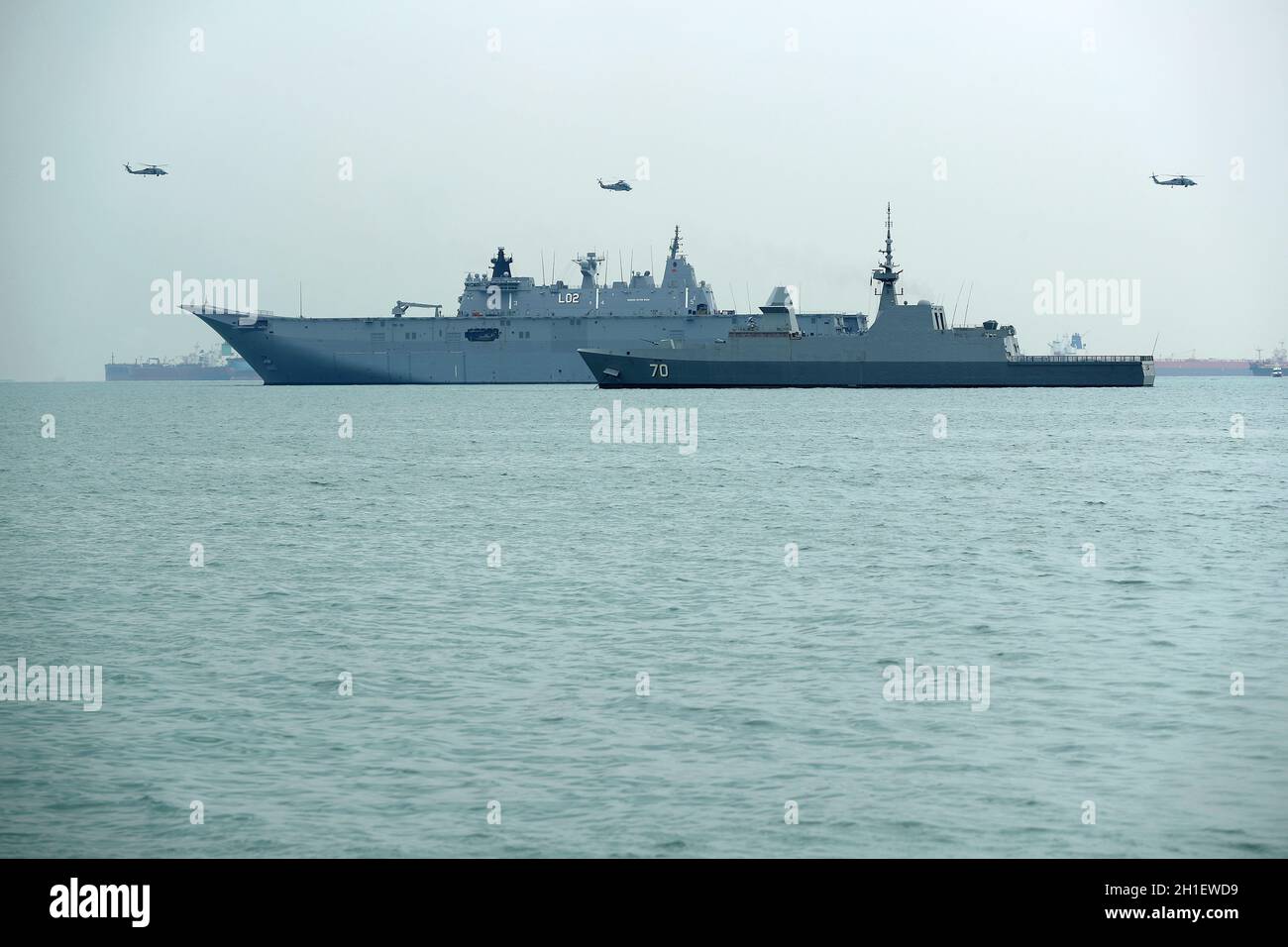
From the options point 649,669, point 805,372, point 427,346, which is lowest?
point 649,669

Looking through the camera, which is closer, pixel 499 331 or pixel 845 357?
pixel 845 357

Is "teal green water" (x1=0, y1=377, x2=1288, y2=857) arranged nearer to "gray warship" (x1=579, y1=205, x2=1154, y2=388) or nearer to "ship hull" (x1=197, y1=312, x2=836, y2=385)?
"gray warship" (x1=579, y1=205, x2=1154, y2=388)

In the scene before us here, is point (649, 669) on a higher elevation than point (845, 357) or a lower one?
lower

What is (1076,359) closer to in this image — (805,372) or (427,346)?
(805,372)

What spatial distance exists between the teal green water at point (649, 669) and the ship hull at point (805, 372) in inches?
2356

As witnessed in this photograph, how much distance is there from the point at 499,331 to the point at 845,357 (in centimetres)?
2847

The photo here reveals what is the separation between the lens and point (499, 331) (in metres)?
107

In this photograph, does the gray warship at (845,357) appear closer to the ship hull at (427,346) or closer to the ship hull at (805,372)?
the ship hull at (805,372)

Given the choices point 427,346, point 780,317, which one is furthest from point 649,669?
point 427,346

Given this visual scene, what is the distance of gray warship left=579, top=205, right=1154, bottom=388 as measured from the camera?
300 ft

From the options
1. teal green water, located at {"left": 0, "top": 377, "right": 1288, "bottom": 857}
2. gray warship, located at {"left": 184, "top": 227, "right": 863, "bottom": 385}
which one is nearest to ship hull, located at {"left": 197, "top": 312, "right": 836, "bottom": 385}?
gray warship, located at {"left": 184, "top": 227, "right": 863, "bottom": 385}

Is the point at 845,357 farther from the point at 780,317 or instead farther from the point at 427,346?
the point at 427,346
